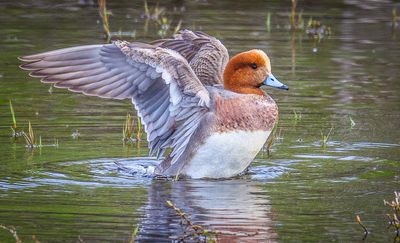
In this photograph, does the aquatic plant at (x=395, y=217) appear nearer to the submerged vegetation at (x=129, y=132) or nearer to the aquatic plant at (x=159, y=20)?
the submerged vegetation at (x=129, y=132)

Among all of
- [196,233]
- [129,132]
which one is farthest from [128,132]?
[196,233]

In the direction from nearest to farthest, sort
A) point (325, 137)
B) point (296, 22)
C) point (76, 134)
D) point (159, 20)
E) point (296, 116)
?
point (325, 137) → point (76, 134) → point (296, 116) → point (296, 22) → point (159, 20)

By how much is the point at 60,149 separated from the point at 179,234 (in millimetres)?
2633

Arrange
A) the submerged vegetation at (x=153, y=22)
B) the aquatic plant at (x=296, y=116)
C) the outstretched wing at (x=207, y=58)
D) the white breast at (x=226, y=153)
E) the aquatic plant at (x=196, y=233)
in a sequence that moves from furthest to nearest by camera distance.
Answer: the submerged vegetation at (x=153, y=22)
the aquatic plant at (x=296, y=116)
the outstretched wing at (x=207, y=58)
the white breast at (x=226, y=153)
the aquatic plant at (x=196, y=233)

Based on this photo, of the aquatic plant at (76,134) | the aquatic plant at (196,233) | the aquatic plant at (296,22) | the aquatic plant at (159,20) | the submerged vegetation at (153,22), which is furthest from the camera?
the aquatic plant at (296,22)

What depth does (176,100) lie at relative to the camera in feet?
24.7

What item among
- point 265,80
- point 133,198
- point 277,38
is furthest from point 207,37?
point 277,38

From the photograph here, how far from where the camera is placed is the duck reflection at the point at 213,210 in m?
6.05

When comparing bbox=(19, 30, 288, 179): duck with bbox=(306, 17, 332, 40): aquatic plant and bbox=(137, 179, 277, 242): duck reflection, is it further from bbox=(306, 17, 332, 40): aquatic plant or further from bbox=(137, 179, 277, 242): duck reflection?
bbox=(306, 17, 332, 40): aquatic plant

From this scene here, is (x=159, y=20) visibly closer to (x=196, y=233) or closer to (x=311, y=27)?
(x=311, y=27)

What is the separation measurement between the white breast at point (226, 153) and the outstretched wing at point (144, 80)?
171 millimetres

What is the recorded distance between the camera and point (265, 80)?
793 cm

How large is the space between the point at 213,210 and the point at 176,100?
3.79ft

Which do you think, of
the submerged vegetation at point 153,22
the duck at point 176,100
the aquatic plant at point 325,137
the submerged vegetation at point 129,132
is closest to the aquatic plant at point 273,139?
the aquatic plant at point 325,137
